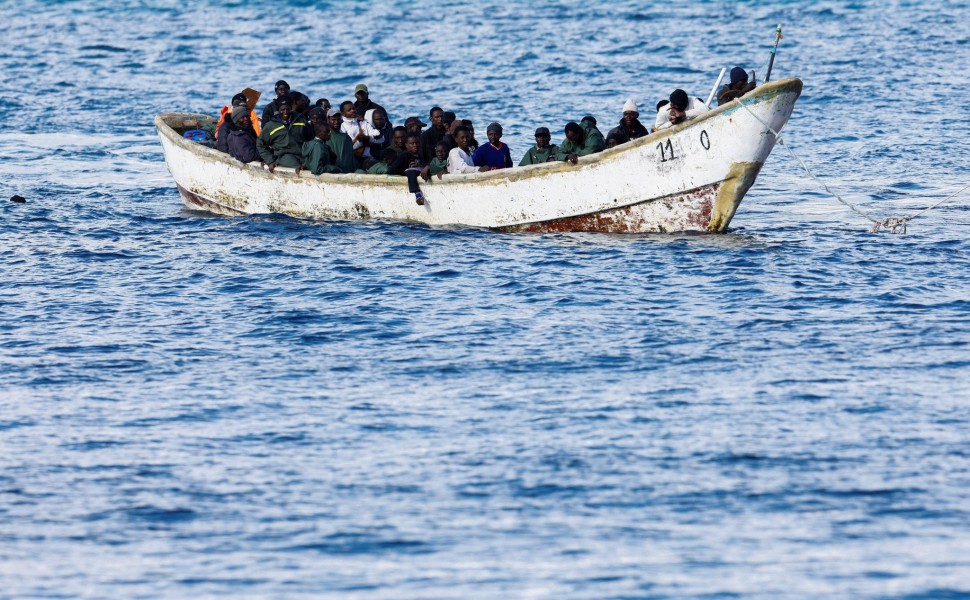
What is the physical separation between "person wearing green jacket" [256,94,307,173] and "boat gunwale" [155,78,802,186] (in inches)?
8.3

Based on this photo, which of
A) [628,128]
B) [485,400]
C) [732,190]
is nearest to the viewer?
[485,400]

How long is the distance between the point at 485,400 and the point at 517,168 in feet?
22.5

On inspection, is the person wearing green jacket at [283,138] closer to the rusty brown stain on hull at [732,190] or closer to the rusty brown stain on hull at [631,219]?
the rusty brown stain on hull at [631,219]

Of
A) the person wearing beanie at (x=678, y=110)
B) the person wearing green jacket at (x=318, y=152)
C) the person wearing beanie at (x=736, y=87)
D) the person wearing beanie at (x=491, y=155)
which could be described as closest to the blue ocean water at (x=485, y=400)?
the person wearing green jacket at (x=318, y=152)

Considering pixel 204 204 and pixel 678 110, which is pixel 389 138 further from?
pixel 678 110

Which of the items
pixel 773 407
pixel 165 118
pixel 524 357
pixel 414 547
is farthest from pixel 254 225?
pixel 414 547

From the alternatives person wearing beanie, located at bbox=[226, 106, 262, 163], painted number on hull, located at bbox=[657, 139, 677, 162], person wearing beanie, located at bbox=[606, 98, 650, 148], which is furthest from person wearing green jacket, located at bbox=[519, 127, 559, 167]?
person wearing beanie, located at bbox=[226, 106, 262, 163]

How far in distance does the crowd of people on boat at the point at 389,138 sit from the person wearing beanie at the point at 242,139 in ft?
0.05

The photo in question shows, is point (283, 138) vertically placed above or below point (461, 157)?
above

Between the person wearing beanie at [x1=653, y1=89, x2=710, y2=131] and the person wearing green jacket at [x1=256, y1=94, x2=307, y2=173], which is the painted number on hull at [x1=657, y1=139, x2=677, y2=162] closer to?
the person wearing beanie at [x1=653, y1=89, x2=710, y2=131]

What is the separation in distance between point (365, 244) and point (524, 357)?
5.99 m

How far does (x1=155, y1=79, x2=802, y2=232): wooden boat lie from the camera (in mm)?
18281

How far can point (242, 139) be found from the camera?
21.9 m

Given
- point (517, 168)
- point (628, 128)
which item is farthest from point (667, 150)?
point (517, 168)
